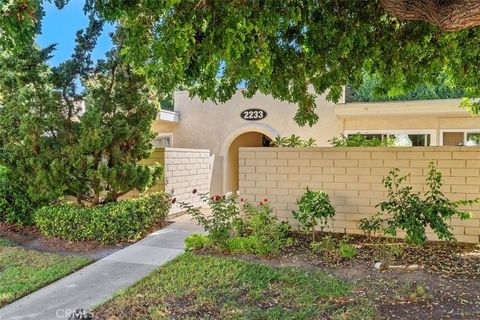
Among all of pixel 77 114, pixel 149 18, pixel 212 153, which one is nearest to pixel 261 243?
pixel 149 18

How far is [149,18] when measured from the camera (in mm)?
4684

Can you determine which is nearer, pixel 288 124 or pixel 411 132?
pixel 411 132

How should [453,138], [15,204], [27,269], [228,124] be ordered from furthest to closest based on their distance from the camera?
[228,124], [453,138], [15,204], [27,269]

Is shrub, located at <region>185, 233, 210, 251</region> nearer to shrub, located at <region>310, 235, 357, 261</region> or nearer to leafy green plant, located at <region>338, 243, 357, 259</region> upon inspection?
shrub, located at <region>310, 235, 357, 261</region>

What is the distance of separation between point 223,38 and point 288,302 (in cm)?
318

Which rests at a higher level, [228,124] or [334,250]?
[228,124]

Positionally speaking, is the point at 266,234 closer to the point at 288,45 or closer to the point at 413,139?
the point at 288,45

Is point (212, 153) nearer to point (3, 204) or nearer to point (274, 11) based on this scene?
point (3, 204)

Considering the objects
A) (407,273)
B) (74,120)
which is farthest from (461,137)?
(74,120)

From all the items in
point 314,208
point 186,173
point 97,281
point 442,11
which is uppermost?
point 442,11

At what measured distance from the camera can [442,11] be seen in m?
3.71

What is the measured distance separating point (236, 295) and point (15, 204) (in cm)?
610

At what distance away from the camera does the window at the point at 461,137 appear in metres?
10.7

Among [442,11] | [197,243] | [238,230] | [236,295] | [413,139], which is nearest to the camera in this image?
[442,11]
